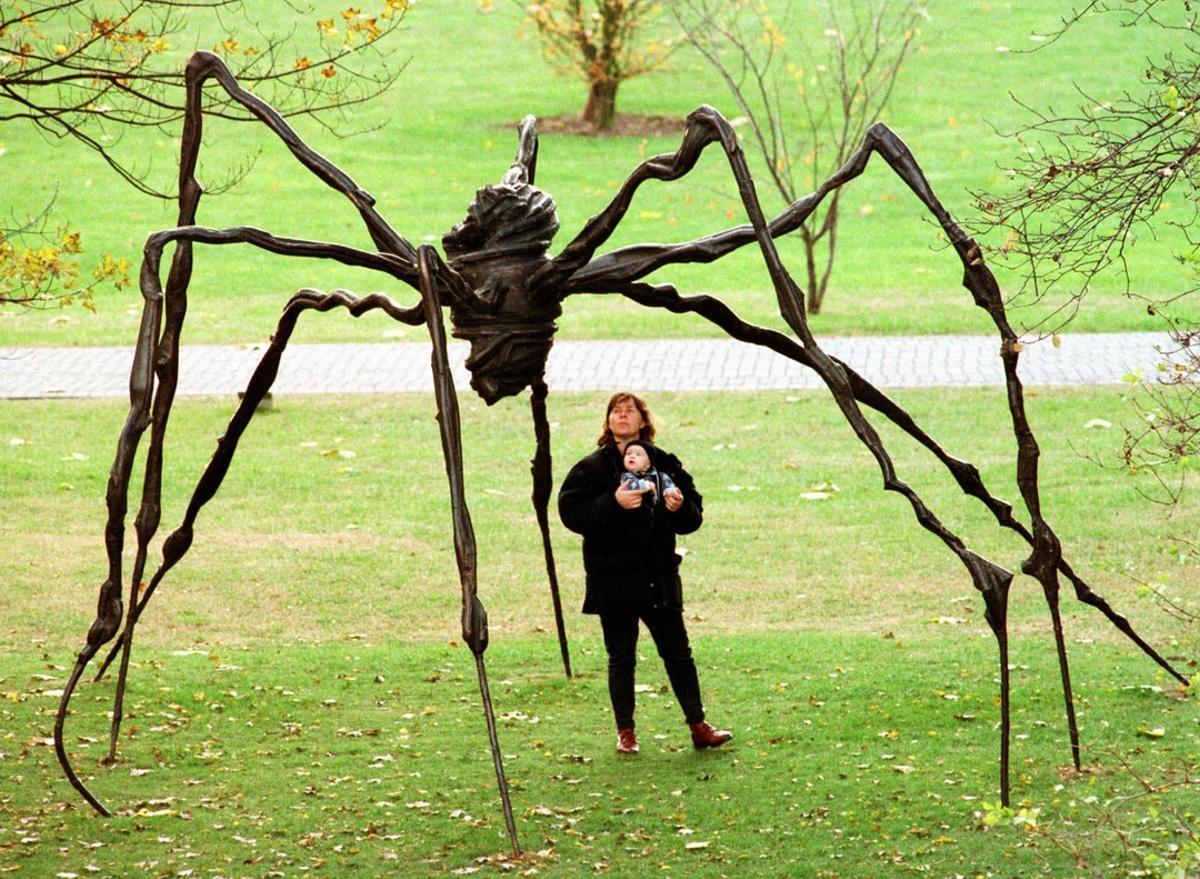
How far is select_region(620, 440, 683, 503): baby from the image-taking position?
7145 millimetres

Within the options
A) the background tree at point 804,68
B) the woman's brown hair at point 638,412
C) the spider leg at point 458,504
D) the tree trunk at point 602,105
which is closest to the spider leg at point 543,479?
the woman's brown hair at point 638,412

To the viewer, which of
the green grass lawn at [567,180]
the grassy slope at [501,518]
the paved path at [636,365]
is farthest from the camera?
A: the green grass lawn at [567,180]

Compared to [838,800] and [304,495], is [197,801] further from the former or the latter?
[304,495]

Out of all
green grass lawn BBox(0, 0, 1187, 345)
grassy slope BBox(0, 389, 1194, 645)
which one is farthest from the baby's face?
green grass lawn BBox(0, 0, 1187, 345)

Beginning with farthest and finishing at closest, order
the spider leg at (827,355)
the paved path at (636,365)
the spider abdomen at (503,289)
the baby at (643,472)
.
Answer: the paved path at (636,365), the baby at (643,472), the spider abdomen at (503,289), the spider leg at (827,355)

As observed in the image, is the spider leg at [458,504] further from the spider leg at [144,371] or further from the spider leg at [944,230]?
the spider leg at [944,230]

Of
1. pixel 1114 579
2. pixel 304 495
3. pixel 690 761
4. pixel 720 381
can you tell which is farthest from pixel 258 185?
pixel 690 761

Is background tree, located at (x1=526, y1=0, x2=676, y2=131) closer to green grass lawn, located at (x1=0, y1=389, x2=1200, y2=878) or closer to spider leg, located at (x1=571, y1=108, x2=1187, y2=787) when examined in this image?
green grass lawn, located at (x1=0, y1=389, x2=1200, y2=878)

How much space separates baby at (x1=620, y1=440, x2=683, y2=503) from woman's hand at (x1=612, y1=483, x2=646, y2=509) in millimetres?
63

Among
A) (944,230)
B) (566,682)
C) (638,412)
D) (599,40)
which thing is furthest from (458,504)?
(599,40)

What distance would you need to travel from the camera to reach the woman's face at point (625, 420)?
287 inches

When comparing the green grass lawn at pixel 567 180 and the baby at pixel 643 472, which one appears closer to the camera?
the baby at pixel 643 472

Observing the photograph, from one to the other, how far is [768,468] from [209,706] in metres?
6.14

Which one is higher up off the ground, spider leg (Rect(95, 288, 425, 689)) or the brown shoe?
spider leg (Rect(95, 288, 425, 689))
